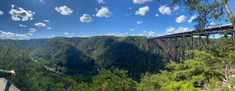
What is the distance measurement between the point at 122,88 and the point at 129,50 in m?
165

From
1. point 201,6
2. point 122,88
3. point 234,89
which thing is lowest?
point 122,88

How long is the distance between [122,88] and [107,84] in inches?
62.2

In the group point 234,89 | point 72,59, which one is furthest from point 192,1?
point 72,59

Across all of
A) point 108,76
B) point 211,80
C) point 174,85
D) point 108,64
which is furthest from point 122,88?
point 108,64

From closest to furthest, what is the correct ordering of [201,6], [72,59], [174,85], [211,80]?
[201,6]
[211,80]
[174,85]
[72,59]

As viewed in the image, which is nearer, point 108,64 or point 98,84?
point 98,84

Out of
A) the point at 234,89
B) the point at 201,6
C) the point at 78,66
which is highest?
the point at 201,6

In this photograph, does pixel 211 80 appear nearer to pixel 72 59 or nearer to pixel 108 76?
pixel 108 76

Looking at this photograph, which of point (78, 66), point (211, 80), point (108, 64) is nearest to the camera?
point (211, 80)

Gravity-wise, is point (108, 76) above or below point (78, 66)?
above

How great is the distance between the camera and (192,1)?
11016mm

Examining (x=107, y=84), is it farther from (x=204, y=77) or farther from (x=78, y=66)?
(x=78, y=66)

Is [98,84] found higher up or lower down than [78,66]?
higher up

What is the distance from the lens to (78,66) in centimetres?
17988
